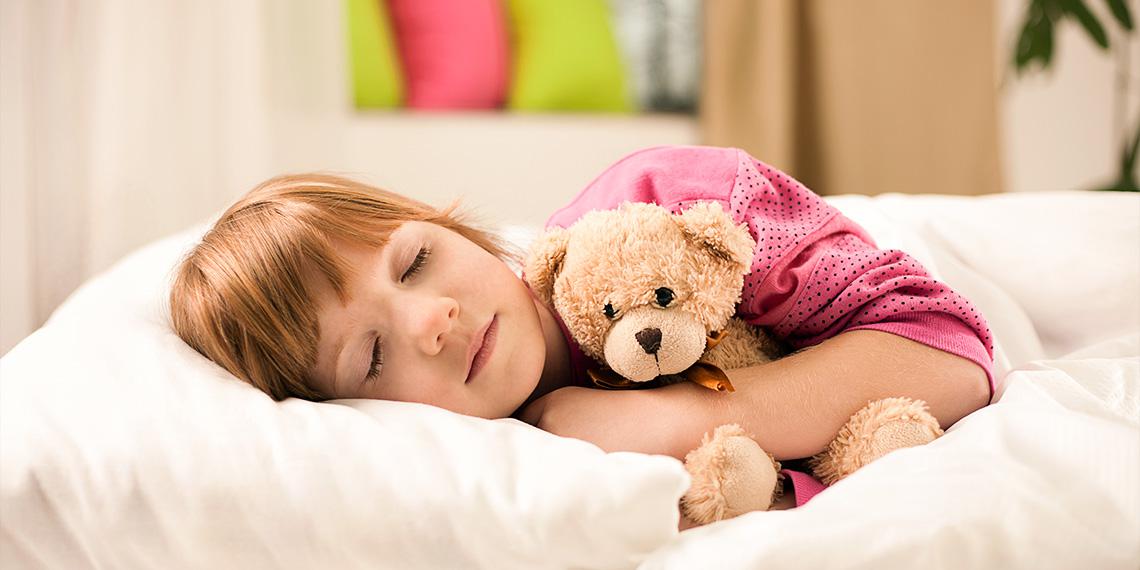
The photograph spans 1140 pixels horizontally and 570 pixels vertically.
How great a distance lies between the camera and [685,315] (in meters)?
0.69

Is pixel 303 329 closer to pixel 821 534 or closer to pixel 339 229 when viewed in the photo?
pixel 339 229

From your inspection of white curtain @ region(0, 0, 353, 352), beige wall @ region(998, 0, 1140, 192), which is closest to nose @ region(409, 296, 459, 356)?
white curtain @ region(0, 0, 353, 352)

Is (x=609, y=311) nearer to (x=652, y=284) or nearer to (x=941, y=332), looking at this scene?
(x=652, y=284)

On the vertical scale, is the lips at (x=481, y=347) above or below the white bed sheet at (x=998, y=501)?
above

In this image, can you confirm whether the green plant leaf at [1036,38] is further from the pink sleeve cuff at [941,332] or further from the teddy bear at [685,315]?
the teddy bear at [685,315]

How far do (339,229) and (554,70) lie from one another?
5.57 ft

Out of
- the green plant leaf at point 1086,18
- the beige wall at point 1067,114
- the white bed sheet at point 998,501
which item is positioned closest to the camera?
the white bed sheet at point 998,501

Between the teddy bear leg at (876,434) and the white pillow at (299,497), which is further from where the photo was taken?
the teddy bear leg at (876,434)

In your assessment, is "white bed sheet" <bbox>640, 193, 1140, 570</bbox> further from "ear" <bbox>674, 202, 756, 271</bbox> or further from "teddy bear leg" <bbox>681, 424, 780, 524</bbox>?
"ear" <bbox>674, 202, 756, 271</bbox>

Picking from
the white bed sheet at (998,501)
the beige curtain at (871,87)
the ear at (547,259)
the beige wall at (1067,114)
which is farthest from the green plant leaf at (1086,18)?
the ear at (547,259)

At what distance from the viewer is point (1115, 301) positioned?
3.52 ft

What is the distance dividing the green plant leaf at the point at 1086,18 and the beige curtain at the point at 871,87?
46 centimetres

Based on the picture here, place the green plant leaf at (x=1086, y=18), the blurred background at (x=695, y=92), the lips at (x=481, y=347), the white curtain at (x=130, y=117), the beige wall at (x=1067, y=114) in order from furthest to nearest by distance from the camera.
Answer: the beige wall at (x=1067, y=114) → the blurred background at (x=695, y=92) → the green plant leaf at (x=1086, y=18) → the white curtain at (x=130, y=117) → the lips at (x=481, y=347)

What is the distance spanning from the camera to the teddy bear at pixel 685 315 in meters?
0.67
